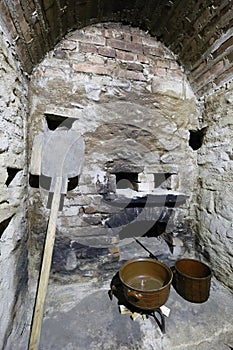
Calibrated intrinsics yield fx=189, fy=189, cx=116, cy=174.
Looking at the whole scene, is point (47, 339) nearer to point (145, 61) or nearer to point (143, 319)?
point (143, 319)

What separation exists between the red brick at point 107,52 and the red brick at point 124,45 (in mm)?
37

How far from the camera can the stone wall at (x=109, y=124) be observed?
1.30 meters

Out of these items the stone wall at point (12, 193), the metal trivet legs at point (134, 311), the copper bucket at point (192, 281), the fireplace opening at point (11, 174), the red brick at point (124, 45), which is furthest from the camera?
the red brick at point (124, 45)

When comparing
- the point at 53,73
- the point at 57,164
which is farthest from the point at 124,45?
the point at 57,164

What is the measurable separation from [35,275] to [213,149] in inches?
61.7

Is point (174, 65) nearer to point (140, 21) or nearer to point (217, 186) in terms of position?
point (140, 21)

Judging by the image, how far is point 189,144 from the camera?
163 centimetres

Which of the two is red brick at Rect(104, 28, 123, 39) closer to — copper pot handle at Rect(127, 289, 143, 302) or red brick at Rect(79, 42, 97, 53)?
red brick at Rect(79, 42, 97, 53)

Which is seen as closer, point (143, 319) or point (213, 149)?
point (143, 319)

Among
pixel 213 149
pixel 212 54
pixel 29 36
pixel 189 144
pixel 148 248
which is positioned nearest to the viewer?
pixel 29 36

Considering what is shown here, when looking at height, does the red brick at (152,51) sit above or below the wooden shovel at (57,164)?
above

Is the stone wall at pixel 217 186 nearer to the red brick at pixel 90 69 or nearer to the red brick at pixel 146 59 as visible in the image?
the red brick at pixel 146 59

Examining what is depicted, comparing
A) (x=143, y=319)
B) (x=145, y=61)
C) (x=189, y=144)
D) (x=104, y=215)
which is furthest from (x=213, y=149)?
(x=143, y=319)

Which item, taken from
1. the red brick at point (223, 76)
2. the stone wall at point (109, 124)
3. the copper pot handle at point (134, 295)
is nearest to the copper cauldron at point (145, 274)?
the copper pot handle at point (134, 295)
